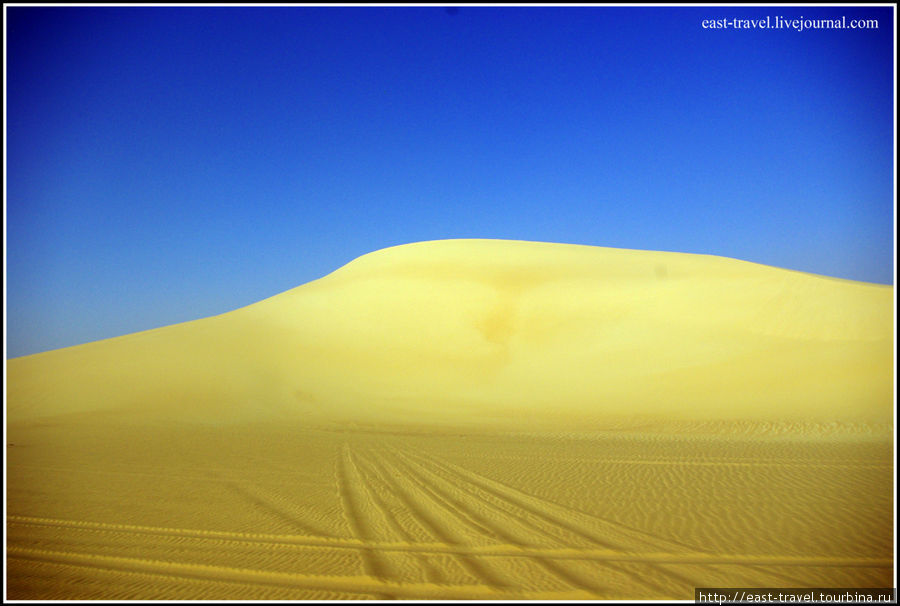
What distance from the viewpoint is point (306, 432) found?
18469 mm

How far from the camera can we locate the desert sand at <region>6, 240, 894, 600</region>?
6445 mm

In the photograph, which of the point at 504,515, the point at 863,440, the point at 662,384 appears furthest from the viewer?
the point at 662,384

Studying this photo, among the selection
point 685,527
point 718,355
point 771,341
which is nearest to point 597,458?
point 685,527

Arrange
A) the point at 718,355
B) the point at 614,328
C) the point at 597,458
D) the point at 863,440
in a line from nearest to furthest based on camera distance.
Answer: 1. the point at 597,458
2. the point at 863,440
3. the point at 718,355
4. the point at 614,328

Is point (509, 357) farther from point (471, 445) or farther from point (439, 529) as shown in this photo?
point (439, 529)

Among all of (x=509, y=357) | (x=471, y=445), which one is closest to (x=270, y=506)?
(x=471, y=445)

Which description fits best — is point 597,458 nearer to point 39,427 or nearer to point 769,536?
point 769,536

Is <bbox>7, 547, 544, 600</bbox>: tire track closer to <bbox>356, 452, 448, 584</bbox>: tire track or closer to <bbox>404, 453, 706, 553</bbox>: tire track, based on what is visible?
<bbox>356, 452, 448, 584</bbox>: tire track

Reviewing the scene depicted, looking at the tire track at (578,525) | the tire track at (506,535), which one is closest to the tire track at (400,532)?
the tire track at (506,535)

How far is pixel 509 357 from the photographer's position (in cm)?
3178

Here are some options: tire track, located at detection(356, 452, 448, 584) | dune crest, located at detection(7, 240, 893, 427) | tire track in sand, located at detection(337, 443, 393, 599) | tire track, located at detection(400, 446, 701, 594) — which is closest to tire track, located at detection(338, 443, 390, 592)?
tire track in sand, located at detection(337, 443, 393, 599)

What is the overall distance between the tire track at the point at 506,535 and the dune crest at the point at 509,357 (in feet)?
39.7

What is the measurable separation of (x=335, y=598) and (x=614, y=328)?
29.1 m

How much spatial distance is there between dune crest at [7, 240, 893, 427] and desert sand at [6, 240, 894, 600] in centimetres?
19
